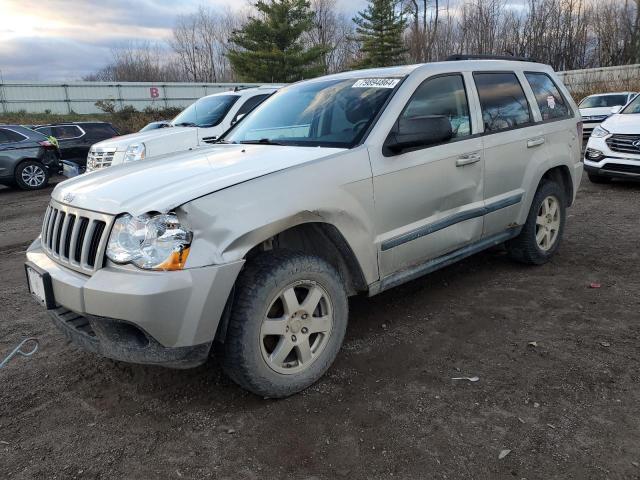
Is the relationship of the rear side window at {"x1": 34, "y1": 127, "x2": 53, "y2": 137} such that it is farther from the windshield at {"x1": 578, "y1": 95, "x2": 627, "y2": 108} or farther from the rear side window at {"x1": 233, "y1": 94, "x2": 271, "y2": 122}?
the windshield at {"x1": 578, "y1": 95, "x2": 627, "y2": 108}

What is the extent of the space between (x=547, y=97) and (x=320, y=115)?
240 centimetres

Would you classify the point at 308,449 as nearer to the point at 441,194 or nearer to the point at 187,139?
the point at 441,194

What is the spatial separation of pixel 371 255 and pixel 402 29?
42.6 m

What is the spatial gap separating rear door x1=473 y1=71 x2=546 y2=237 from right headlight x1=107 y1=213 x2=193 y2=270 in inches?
99.2

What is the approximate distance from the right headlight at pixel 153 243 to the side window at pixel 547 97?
3.61 metres

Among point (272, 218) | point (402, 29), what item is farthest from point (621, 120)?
point (402, 29)

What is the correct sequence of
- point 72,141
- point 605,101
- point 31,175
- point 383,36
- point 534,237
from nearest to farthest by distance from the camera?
point 534,237, point 31,175, point 72,141, point 605,101, point 383,36

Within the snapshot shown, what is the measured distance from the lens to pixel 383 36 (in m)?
41.5

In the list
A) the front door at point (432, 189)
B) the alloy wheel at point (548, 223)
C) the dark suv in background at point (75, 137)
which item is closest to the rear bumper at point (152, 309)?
the front door at point (432, 189)

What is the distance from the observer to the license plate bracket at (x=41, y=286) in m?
2.70

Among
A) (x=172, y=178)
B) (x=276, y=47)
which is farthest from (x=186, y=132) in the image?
(x=276, y=47)

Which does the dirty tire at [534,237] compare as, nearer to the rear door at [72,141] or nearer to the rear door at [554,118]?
the rear door at [554,118]

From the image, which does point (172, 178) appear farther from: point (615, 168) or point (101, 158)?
point (615, 168)

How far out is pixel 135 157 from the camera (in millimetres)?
7848
